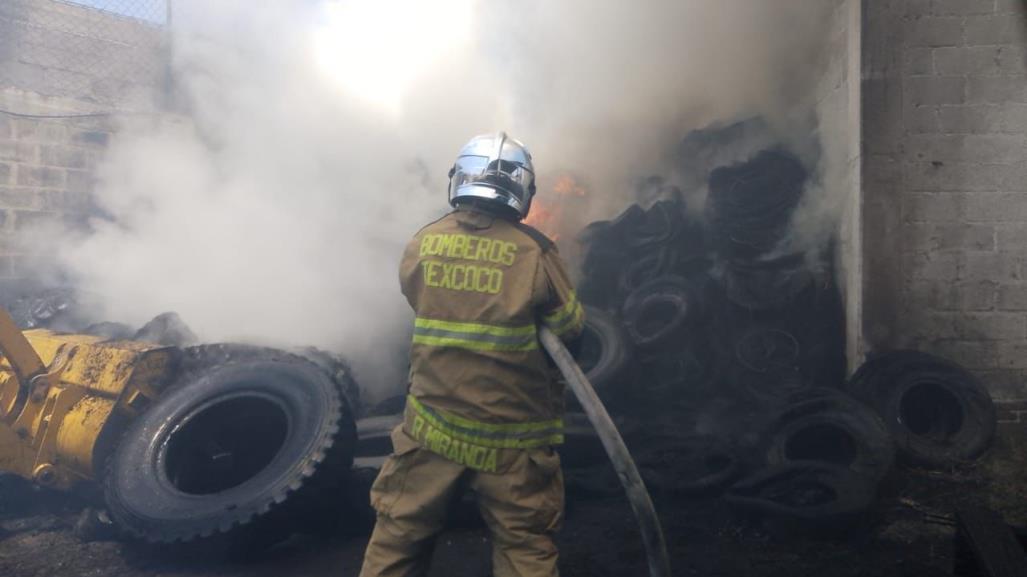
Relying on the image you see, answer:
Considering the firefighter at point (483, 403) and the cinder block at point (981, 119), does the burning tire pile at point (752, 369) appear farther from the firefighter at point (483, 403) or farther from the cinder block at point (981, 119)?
the firefighter at point (483, 403)

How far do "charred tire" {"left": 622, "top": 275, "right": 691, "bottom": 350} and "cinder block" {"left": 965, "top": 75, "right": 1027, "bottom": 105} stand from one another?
2.50 m

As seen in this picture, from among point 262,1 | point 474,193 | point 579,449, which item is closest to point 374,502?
point 474,193

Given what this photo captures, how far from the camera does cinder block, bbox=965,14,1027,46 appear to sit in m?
5.25

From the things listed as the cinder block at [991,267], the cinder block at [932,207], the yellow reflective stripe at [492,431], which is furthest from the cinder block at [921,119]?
the yellow reflective stripe at [492,431]

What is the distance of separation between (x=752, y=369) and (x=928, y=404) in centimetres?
131

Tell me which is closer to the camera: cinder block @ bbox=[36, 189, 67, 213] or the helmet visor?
the helmet visor

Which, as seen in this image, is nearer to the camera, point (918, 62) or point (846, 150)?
point (918, 62)

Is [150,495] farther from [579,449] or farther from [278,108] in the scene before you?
[278,108]

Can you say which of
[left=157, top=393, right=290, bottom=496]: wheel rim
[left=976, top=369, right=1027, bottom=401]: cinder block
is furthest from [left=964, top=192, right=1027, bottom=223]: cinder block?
[left=157, top=393, right=290, bottom=496]: wheel rim

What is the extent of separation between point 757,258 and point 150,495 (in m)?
4.83

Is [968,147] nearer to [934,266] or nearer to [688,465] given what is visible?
[934,266]

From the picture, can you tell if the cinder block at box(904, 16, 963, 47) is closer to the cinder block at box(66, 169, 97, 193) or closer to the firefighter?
the firefighter

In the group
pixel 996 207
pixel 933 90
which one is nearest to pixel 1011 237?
pixel 996 207

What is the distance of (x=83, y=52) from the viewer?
935cm
